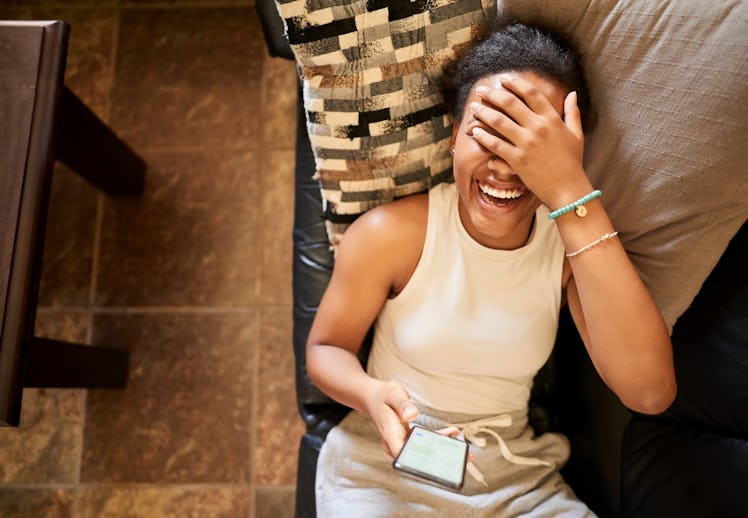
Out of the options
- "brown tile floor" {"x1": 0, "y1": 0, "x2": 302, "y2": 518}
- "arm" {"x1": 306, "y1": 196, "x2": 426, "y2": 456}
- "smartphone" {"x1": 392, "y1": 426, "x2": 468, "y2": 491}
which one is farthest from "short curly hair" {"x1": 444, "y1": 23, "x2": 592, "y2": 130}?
"brown tile floor" {"x1": 0, "y1": 0, "x2": 302, "y2": 518}

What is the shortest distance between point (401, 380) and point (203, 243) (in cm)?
78

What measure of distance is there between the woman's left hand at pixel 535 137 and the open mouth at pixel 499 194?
49 mm

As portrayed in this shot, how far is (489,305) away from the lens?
1.04 m

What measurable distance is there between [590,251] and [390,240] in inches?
12.5

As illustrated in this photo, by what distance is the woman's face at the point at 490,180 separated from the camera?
875mm

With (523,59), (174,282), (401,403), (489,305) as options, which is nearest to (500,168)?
(523,59)

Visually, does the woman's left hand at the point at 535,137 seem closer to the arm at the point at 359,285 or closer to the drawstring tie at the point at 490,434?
the arm at the point at 359,285

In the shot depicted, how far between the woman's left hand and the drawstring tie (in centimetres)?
43

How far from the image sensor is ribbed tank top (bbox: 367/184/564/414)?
1.03 meters

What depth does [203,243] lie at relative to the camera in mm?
1636

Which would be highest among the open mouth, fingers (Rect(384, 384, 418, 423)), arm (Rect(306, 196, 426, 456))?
the open mouth

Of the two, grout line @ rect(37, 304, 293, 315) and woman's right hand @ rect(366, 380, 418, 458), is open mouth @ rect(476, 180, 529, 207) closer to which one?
woman's right hand @ rect(366, 380, 418, 458)

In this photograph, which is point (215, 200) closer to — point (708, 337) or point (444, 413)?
point (444, 413)

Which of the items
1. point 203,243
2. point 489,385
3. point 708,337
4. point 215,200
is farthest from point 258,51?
point 708,337
